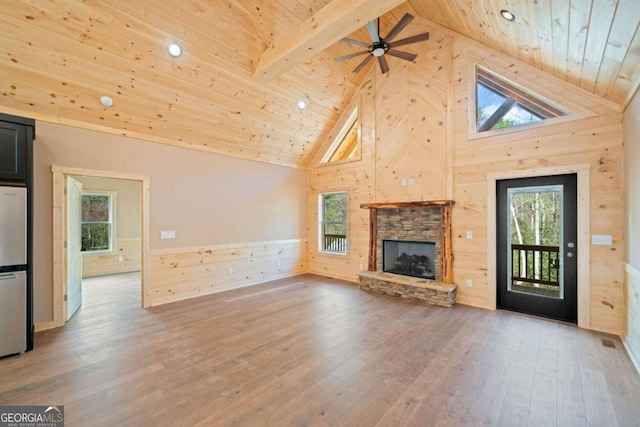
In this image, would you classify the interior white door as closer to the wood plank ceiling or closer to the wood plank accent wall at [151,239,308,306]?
the wood plank accent wall at [151,239,308,306]

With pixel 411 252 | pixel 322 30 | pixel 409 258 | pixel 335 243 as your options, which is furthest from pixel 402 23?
pixel 335 243

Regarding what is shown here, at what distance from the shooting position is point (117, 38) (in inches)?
129

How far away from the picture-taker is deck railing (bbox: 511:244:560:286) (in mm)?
3891

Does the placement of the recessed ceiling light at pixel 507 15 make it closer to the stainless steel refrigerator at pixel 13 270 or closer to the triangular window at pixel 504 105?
the triangular window at pixel 504 105

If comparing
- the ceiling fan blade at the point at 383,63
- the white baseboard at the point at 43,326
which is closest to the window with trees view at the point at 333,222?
the ceiling fan blade at the point at 383,63

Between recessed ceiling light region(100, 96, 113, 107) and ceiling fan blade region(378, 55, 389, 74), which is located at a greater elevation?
ceiling fan blade region(378, 55, 389, 74)

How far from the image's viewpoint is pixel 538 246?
4.02m

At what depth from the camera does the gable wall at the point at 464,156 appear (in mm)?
3475

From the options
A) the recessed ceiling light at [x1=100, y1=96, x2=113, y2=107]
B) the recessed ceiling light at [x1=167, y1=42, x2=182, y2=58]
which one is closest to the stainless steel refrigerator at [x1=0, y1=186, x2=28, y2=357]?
the recessed ceiling light at [x1=100, y1=96, x2=113, y2=107]

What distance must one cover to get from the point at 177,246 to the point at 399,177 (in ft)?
14.3

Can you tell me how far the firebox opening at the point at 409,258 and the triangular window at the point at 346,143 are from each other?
224cm

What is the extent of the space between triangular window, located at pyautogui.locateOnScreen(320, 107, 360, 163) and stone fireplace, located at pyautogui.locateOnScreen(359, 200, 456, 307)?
157 centimetres

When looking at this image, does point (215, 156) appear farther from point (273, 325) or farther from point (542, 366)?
point (542, 366)

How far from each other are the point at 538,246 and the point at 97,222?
9721 mm
